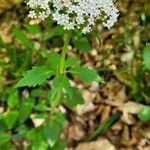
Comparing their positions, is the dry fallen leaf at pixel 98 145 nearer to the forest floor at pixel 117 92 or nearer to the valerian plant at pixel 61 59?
the forest floor at pixel 117 92

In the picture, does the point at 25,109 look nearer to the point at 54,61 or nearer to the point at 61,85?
the point at 54,61

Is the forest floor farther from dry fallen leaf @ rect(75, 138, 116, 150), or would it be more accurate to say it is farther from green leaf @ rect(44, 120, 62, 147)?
green leaf @ rect(44, 120, 62, 147)

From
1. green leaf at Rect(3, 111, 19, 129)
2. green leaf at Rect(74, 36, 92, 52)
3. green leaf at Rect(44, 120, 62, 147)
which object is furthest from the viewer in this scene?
green leaf at Rect(3, 111, 19, 129)

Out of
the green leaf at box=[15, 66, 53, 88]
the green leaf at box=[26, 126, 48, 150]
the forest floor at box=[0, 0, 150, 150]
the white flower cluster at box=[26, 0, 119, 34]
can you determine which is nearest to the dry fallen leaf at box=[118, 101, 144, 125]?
the forest floor at box=[0, 0, 150, 150]

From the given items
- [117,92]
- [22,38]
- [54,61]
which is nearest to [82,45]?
[54,61]

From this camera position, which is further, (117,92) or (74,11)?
(117,92)

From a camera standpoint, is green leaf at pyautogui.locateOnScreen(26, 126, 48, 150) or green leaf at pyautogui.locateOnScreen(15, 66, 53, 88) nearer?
green leaf at pyautogui.locateOnScreen(15, 66, 53, 88)

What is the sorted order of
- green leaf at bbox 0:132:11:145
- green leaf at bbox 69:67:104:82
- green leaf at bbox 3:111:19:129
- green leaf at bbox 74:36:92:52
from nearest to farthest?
green leaf at bbox 69:67:104:82, green leaf at bbox 74:36:92:52, green leaf at bbox 0:132:11:145, green leaf at bbox 3:111:19:129
